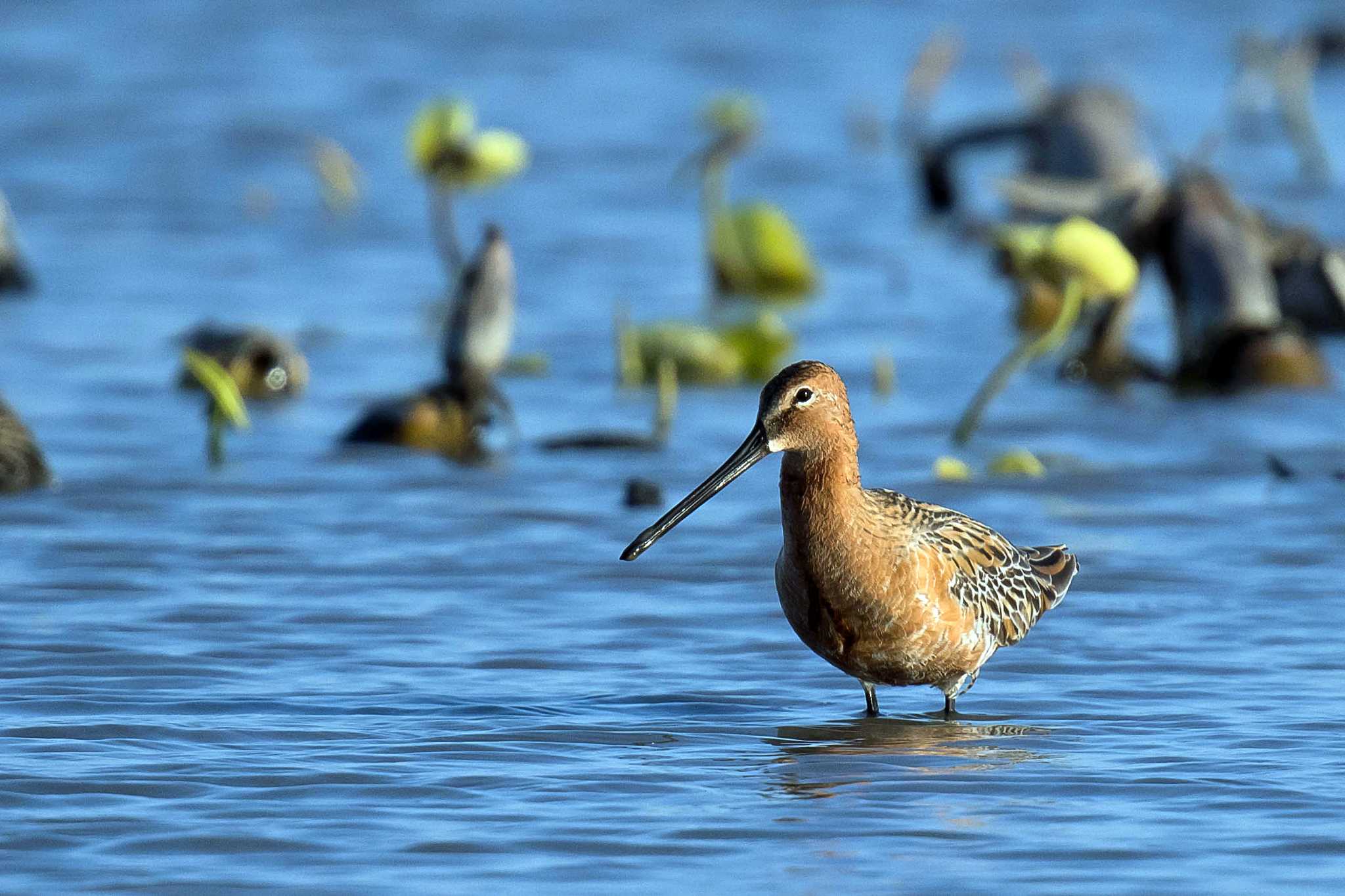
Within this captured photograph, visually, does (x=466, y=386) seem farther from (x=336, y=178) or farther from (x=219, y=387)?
(x=336, y=178)

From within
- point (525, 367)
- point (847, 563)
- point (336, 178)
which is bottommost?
point (847, 563)

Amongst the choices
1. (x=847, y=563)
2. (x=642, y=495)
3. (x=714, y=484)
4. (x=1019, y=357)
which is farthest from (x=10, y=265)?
(x=847, y=563)

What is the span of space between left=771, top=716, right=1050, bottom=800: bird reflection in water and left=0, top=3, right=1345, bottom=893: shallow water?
0.02 metres

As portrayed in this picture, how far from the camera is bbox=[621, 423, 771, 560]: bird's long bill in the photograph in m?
6.04

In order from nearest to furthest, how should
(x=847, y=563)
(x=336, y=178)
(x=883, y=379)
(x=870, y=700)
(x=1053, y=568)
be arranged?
(x=847, y=563) → (x=870, y=700) → (x=1053, y=568) → (x=883, y=379) → (x=336, y=178)

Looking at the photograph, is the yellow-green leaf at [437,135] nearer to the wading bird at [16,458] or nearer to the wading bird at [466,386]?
the wading bird at [466,386]

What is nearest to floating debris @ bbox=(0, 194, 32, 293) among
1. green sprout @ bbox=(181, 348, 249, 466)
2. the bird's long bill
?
green sprout @ bbox=(181, 348, 249, 466)

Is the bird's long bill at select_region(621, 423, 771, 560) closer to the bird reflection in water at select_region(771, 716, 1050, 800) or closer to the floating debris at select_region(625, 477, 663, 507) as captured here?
the bird reflection in water at select_region(771, 716, 1050, 800)

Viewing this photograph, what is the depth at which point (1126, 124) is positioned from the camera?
1478 cm

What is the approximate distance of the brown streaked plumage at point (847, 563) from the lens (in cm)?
598

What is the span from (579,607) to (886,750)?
176 cm

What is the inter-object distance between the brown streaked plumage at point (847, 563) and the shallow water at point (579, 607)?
232 mm

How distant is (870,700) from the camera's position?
6.36m

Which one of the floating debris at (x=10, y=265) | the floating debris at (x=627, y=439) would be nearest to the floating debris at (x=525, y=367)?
the floating debris at (x=627, y=439)
